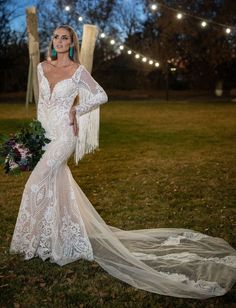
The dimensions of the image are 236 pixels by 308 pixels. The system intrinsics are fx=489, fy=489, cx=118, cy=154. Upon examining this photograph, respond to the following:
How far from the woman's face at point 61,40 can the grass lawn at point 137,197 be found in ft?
7.18

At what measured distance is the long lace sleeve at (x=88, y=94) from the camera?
5020 mm

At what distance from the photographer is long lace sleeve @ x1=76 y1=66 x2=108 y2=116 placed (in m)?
5.02

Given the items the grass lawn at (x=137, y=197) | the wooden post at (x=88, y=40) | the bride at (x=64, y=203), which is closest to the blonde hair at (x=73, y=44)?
the bride at (x=64, y=203)

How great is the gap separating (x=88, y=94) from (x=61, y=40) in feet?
2.00

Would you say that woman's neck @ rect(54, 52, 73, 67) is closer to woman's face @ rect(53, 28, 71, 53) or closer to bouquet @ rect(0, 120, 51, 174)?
woman's face @ rect(53, 28, 71, 53)

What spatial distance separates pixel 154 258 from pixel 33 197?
1390 millimetres

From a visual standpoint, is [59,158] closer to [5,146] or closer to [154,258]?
[5,146]

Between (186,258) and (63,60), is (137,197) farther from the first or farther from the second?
(63,60)

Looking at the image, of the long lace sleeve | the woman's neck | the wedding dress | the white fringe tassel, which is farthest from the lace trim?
the woman's neck

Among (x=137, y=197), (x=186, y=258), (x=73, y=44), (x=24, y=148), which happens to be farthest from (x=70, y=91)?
(x=137, y=197)

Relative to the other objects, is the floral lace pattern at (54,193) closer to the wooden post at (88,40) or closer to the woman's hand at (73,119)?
the woman's hand at (73,119)

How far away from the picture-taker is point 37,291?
4.44 m

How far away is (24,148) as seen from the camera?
492 centimetres

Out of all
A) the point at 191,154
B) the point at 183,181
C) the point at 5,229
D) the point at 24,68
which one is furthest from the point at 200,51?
the point at 5,229
